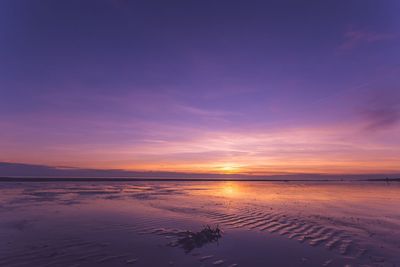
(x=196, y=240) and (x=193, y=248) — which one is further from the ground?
(x=196, y=240)

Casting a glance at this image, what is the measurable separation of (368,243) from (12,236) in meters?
19.9

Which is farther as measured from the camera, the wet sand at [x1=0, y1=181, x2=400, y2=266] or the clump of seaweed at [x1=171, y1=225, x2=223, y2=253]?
the clump of seaweed at [x1=171, y1=225, x2=223, y2=253]

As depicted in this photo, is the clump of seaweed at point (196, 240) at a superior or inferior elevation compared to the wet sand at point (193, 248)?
superior

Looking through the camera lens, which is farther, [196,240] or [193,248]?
[196,240]

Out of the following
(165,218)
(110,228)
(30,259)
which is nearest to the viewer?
(30,259)

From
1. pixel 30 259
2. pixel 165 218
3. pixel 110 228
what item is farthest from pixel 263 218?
pixel 30 259

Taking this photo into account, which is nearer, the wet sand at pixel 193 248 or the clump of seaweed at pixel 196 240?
the wet sand at pixel 193 248

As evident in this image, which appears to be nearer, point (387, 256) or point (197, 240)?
point (387, 256)

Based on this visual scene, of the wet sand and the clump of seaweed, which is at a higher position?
the clump of seaweed

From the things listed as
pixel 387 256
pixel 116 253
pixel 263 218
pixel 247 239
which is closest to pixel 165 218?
pixel 263 218

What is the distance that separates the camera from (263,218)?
84.8 ft

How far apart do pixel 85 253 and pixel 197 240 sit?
562 cm

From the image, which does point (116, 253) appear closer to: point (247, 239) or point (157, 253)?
point (157, 253)

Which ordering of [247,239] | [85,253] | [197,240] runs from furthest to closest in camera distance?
[247,239]
[197,240]
[85,253]
